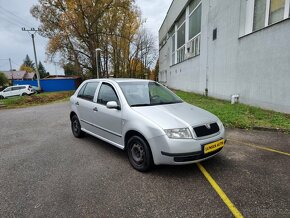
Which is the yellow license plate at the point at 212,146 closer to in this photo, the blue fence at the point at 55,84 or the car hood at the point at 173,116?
the car hood at the point at 173,116

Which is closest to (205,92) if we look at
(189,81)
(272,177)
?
(189,81)

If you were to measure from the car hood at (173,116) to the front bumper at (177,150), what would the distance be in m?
0.25

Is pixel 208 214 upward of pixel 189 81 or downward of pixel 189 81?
downward

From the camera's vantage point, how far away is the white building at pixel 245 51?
24.3ft

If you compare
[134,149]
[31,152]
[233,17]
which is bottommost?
[31,152]

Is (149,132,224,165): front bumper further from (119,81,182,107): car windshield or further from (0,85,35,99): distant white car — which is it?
(0,85,35,99): distant white car

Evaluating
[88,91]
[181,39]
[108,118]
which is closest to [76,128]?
[88,91]

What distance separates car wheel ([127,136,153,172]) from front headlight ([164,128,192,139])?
47 cm

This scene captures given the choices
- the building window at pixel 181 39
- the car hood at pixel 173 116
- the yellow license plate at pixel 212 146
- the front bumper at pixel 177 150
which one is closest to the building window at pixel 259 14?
the car hood at pixel 173 116

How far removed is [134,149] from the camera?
365 cm

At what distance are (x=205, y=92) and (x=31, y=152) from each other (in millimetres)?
12239

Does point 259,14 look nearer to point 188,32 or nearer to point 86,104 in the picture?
point 86,104

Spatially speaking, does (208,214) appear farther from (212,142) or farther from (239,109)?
(239,109)

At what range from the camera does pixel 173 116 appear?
344 centimetres
